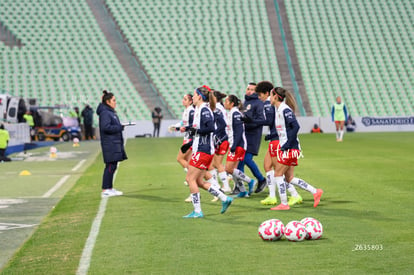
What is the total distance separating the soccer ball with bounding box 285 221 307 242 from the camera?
952 centimetres

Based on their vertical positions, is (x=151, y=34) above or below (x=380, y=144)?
above

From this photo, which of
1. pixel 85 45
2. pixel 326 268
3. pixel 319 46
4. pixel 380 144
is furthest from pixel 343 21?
pixel 326 268

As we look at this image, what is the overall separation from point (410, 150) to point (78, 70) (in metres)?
29.6

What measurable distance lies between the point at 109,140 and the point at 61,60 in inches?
1481

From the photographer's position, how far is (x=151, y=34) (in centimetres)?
5481

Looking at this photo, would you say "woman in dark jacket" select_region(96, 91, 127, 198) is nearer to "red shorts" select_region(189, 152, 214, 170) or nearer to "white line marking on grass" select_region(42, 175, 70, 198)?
"white line marking on grass" select_region(42, 175, 70, 198)

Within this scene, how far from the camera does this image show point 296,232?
31.2 ft

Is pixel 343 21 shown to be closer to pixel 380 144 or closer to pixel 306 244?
pixel 380 144

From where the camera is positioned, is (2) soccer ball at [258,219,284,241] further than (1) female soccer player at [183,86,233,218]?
No

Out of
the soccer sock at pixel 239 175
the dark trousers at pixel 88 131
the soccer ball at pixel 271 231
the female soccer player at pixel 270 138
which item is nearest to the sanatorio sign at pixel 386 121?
Answer: the dark trousers at pixel 88 131

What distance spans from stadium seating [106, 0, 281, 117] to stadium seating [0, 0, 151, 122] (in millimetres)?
2296

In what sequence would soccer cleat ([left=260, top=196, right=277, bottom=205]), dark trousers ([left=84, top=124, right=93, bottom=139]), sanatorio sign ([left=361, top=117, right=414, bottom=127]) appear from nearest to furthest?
soccer cleat ([left=260, top=196, right=277, bottom=205]), dark trousers ([left=84, top=124, right=93, bottom=139]), sanatorio sign ([left=361, top=117, right=414, bottom=127])

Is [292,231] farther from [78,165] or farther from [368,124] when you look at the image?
[368,124]

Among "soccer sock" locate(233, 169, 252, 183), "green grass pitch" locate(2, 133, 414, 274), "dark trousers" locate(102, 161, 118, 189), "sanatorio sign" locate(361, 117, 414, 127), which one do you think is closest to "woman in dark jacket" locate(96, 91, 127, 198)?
"dark trousers" locate(102, 161, 118, 189)
